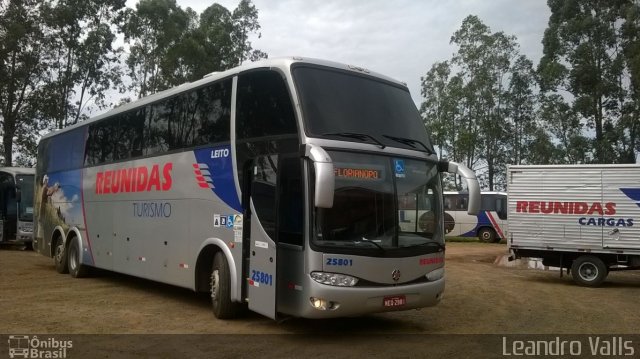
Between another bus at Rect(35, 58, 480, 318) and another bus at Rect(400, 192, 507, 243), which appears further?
another bus at Rect(400, 192, 507, 243)

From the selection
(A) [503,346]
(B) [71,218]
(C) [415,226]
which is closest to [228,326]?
(C) [415,226]

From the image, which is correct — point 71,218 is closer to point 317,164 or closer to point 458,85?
point 317,164

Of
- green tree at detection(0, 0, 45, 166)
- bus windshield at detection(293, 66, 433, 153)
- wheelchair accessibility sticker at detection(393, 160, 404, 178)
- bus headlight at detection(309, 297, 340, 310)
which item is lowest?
bus headlight at detection(309, 297, 340, 310)

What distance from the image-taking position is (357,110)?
7660mm

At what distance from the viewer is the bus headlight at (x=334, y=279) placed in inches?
268

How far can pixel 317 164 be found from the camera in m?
6.16

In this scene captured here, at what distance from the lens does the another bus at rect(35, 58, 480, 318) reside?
692 centimetres

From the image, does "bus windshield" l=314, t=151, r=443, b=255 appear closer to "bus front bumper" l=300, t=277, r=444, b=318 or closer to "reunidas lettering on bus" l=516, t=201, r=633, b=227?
"bus front bumper" l=300, t=277, r=444, b=318

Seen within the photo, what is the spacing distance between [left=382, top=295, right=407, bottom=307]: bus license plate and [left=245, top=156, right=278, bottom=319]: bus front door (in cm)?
144

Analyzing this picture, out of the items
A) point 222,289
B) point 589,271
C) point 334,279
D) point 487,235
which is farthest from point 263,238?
point 487,235

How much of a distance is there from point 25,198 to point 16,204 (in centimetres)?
65

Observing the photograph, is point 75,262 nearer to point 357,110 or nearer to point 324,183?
point 357,110

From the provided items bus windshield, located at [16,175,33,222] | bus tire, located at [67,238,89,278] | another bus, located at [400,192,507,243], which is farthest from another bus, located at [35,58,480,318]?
another bus, located at [400,192,507,243]

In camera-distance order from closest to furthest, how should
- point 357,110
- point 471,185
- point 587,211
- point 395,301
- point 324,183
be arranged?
point 324,183
point 395,301
point 357,110
point 471,185
point 587,211
